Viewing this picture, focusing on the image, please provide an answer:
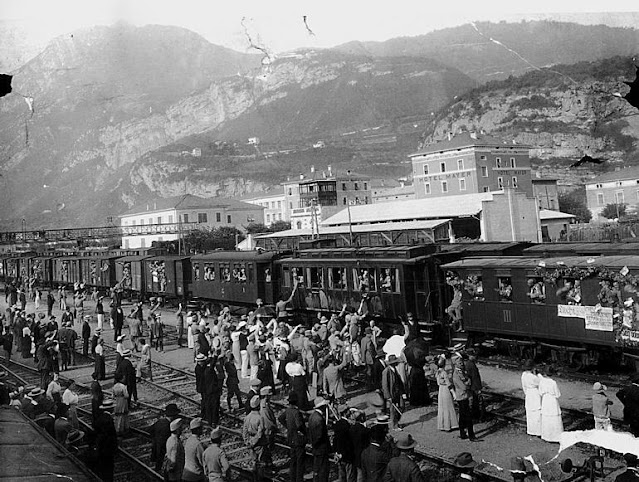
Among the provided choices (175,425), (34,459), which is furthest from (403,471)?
(34,459)

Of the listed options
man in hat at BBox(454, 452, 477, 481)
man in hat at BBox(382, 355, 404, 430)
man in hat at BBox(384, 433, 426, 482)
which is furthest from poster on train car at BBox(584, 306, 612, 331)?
man in hat at BBox(384, 433, 426, 482)

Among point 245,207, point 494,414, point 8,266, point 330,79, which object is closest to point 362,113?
point 330,79

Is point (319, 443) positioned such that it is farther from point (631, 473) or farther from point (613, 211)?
point (613, 211)

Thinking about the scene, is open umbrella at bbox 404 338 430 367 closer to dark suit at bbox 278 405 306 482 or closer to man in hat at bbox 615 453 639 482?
dark suit at bbox 278 405 306 482

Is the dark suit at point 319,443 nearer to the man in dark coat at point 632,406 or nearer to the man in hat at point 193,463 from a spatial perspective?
the man in hat at point 193,463

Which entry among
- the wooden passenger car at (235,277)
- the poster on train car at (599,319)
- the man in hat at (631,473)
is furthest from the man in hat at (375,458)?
the wooden passenger car at (235,277)

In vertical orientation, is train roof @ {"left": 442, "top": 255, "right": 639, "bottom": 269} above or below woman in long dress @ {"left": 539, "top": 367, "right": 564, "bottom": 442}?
above

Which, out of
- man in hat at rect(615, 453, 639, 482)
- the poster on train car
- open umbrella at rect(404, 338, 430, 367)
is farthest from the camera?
the poster on train car
